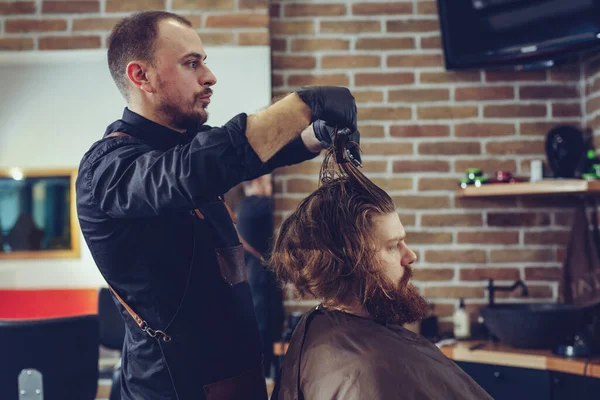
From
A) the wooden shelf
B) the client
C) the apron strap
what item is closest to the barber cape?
the client

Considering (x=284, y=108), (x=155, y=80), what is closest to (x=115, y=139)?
(x=155, y=80)

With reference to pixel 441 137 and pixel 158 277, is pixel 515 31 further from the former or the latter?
pixel 158 277

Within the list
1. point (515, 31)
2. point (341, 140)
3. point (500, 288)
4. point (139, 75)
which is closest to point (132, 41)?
point (139, 75)

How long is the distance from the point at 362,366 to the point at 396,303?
0.18 metres

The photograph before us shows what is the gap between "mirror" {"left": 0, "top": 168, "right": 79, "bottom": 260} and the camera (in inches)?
112

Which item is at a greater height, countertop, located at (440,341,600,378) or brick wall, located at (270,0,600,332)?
brick wall, located at (270,0,600,332)

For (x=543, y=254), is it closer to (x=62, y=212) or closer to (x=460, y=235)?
(x=460, y=235)

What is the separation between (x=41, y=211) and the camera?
2.86 metres

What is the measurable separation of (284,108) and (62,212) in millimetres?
1949

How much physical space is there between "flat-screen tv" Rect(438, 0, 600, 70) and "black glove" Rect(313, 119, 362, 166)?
1.57 m

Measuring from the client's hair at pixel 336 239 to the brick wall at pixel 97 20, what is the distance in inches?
62.8

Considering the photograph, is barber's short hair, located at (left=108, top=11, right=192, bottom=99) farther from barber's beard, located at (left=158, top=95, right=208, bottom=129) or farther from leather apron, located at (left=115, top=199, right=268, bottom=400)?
leather apron, located at (left=115, top=199, right=268, bottom=400)

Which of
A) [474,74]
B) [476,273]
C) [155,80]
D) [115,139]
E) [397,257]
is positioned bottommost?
[476,273]

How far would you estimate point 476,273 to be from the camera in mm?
2951
